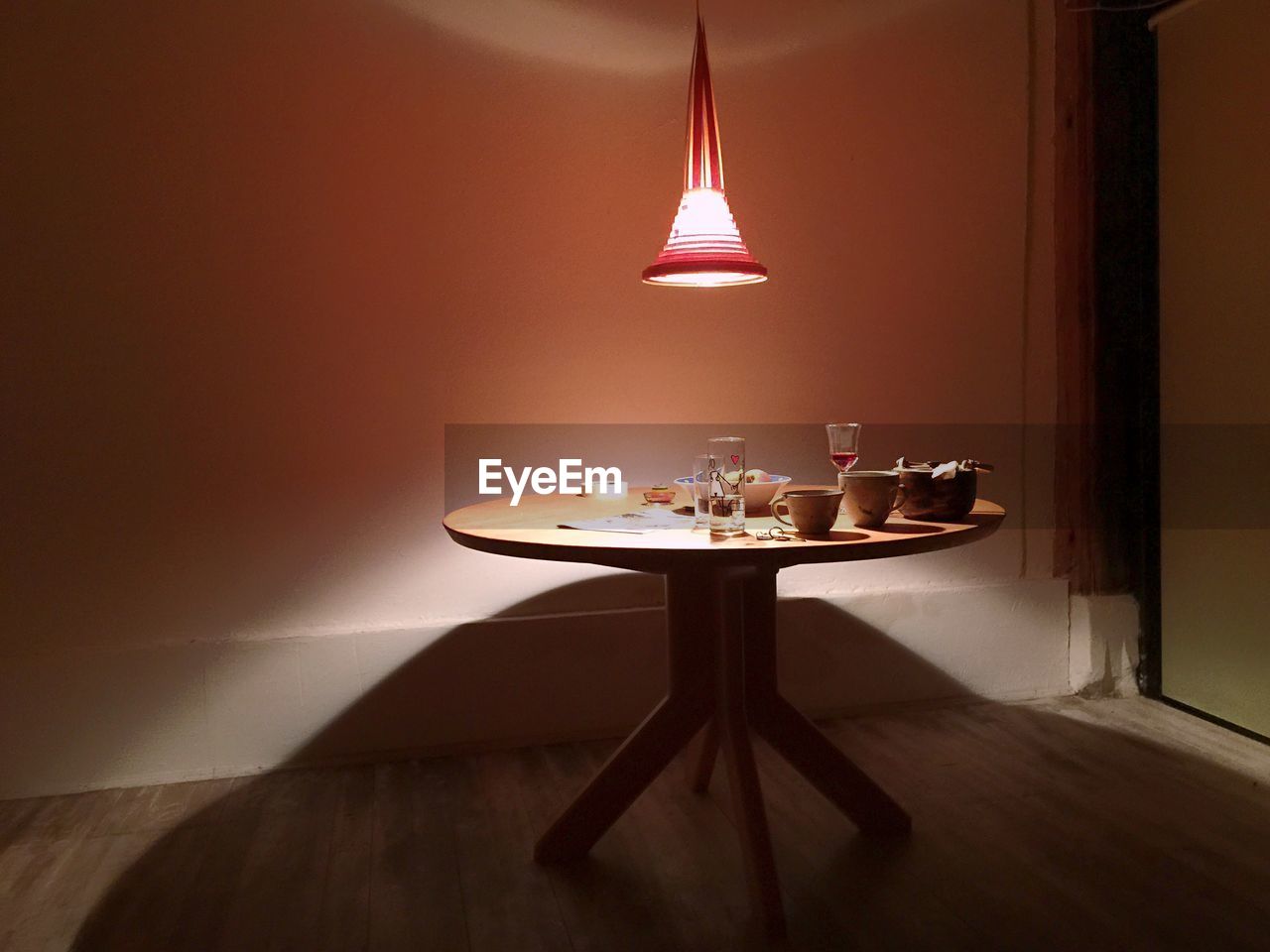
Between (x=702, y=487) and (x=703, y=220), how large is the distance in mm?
533

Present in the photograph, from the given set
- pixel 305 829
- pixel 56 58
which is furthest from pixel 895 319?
pixel 56 58

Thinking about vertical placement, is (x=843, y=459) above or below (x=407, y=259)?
below

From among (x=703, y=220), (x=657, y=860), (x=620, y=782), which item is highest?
(x=703, y=220)

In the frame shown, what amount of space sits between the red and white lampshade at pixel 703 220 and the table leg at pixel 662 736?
62cm

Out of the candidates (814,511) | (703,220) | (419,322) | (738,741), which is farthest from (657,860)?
(419,322)

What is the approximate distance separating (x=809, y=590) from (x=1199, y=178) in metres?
1.62

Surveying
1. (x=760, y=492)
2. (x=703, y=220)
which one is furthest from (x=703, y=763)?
(x=703, y=220)

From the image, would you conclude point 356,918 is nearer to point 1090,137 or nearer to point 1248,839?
point 1248,839

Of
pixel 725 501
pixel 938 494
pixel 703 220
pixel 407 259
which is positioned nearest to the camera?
pixel 725 501

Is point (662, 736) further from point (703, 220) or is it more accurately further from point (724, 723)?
point (703, 220)

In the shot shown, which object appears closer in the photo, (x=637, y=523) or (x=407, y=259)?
(x=637, y=523)

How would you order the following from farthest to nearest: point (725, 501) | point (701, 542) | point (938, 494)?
point (938, 494), point (725, 501), point (701, 542)

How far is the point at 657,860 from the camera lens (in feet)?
6.69

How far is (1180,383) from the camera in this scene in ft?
9.87
